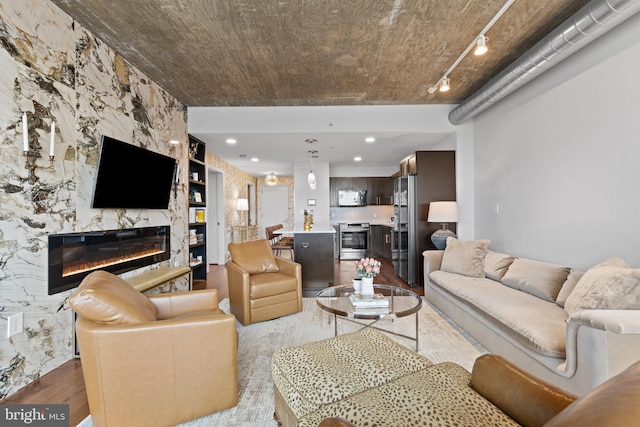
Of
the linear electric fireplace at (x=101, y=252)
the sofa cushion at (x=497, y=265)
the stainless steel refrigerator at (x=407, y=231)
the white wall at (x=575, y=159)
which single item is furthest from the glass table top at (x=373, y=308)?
the linear electric fireplace at (x=101, y=252)

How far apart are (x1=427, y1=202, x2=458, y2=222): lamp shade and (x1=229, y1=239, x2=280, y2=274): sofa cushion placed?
2.40 metres

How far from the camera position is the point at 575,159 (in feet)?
8.53

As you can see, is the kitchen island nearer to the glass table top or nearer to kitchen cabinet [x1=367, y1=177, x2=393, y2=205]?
the glass table top

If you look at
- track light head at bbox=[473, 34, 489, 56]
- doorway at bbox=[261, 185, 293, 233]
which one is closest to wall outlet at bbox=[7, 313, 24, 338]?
track light head at bbox=[473, 34, 489, 56]

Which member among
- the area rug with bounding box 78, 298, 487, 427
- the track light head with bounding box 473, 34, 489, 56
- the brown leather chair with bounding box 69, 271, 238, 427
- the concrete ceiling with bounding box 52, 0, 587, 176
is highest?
the concrete ceiling with bounding box 52, 0, 587, 176

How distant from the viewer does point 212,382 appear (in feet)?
5.35

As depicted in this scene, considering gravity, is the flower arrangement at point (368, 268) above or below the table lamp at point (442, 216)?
below

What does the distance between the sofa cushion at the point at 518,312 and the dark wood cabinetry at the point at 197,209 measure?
3.98 m

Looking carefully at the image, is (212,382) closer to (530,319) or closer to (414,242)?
(530,319)

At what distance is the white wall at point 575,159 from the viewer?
2.15 metres

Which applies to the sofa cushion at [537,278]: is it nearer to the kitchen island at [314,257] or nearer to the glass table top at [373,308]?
the glass table top at [373,308]

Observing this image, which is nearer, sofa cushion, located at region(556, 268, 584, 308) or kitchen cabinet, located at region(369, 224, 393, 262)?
sofa cushion, located at region(556, 268, 584, 308)

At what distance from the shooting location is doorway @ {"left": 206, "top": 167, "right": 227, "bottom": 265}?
642 cm

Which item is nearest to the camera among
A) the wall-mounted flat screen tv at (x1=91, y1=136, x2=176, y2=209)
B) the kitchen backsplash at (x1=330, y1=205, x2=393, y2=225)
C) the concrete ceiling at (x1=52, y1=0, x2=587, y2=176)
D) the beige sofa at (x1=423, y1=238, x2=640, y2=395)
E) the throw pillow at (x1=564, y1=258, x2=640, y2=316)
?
the beige sofa at (x1=423, y1=238, x2=640, y2=395)
